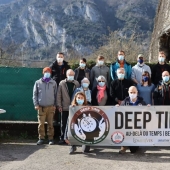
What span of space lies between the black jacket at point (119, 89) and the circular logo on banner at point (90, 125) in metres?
0.85

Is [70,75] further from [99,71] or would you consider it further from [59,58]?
[99,71]

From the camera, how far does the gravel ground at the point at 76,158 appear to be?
6800 mm

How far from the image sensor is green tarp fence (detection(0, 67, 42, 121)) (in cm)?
970

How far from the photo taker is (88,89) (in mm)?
8625

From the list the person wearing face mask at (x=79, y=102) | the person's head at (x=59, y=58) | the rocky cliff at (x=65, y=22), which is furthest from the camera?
the rocky cliff at (x=65, y=22)

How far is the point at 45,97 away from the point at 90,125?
152cm

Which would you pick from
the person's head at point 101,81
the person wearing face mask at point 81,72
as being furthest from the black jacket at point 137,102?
the person wearing face mask at point 81,72

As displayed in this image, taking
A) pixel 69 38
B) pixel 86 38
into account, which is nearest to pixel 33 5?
pixel 69 38

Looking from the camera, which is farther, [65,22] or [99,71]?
[65,22]

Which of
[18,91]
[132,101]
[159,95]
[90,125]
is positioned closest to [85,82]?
[90,125]

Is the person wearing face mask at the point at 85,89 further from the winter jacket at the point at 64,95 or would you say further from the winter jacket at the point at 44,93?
the winter jacket at the point at 44,93

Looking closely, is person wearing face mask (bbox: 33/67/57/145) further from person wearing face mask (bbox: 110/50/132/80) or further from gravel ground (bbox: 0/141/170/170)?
person wearing face mask (bbox: 110/50/132/80)

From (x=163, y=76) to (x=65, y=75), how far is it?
2690 mm

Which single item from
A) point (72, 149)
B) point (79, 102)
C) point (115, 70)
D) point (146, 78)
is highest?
point (115, 70)
